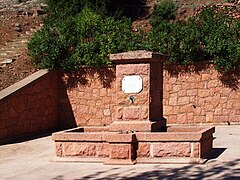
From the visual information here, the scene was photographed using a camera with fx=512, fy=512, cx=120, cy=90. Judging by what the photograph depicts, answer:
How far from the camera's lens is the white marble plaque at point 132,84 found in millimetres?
9148

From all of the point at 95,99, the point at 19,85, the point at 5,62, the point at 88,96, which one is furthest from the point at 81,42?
the point at 19,85

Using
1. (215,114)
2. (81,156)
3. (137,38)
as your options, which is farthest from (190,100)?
(81,156)

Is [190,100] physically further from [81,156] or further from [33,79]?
[81,156]

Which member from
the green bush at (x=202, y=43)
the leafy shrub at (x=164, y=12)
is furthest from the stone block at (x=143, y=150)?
the leafy shrub at (x=164, y=12)

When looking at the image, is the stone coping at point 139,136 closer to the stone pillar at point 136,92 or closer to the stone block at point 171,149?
the stone block at point 171,149

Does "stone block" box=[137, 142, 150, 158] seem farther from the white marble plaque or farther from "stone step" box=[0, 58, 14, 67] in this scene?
"stone step" box=[0, 58, 14, 67]

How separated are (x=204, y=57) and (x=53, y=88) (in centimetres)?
440

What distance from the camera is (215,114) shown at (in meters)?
14.0

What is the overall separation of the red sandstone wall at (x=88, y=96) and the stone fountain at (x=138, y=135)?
512 cm

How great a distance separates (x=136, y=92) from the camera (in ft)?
30.1

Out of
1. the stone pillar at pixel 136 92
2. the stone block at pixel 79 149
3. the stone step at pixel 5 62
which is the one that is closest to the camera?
the stone block at pixel 79 149

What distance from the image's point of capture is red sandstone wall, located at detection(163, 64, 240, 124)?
45.7 feet

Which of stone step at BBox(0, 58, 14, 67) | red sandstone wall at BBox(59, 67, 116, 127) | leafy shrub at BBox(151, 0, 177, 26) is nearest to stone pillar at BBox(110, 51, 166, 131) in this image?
red sandstone wall at BBox(59, 67, 116, 127)

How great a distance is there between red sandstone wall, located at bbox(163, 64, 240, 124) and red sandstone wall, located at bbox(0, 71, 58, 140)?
3277 mm
